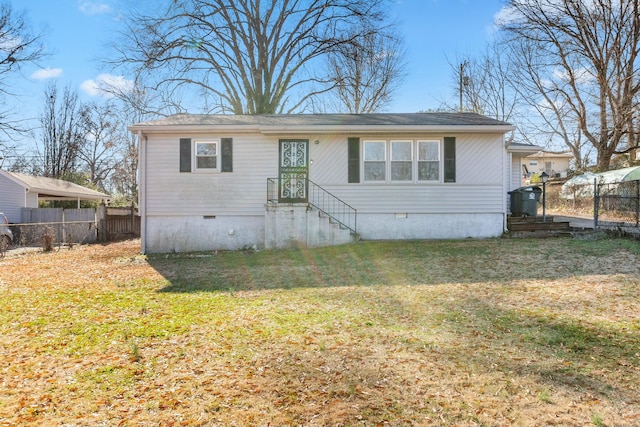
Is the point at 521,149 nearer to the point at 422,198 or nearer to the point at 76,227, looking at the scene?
the point at 422,198

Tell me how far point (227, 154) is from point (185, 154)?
1.37m

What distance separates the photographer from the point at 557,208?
2205cm

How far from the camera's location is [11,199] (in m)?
20.0

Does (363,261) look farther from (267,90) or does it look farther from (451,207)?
(267,90)

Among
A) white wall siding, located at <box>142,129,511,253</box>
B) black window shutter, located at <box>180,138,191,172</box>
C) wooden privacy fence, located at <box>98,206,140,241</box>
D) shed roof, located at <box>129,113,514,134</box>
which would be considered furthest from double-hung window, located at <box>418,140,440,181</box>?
wooden privacy fence, located at <box>98,206,140,241</box>

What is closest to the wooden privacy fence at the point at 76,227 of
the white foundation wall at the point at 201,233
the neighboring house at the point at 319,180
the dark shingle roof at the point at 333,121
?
the white foundation wall at the point at 201,233

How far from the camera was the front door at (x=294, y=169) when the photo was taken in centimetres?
1208

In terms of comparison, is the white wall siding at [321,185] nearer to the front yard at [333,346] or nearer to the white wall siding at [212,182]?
the white wall siding at [212,182]

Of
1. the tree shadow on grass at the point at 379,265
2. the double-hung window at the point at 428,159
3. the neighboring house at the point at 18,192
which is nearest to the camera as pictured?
the tree shadow on grass at the point at 379,265

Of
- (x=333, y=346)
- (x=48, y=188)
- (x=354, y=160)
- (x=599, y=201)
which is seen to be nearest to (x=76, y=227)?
(x=48, y=188)

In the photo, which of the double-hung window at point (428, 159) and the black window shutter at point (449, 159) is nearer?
the black window shutter at point (449, 159)

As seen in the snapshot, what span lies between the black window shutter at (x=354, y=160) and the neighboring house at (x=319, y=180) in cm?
3

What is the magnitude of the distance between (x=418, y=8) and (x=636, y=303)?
1407cm

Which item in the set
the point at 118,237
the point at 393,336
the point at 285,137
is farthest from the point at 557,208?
the point at 118,237
